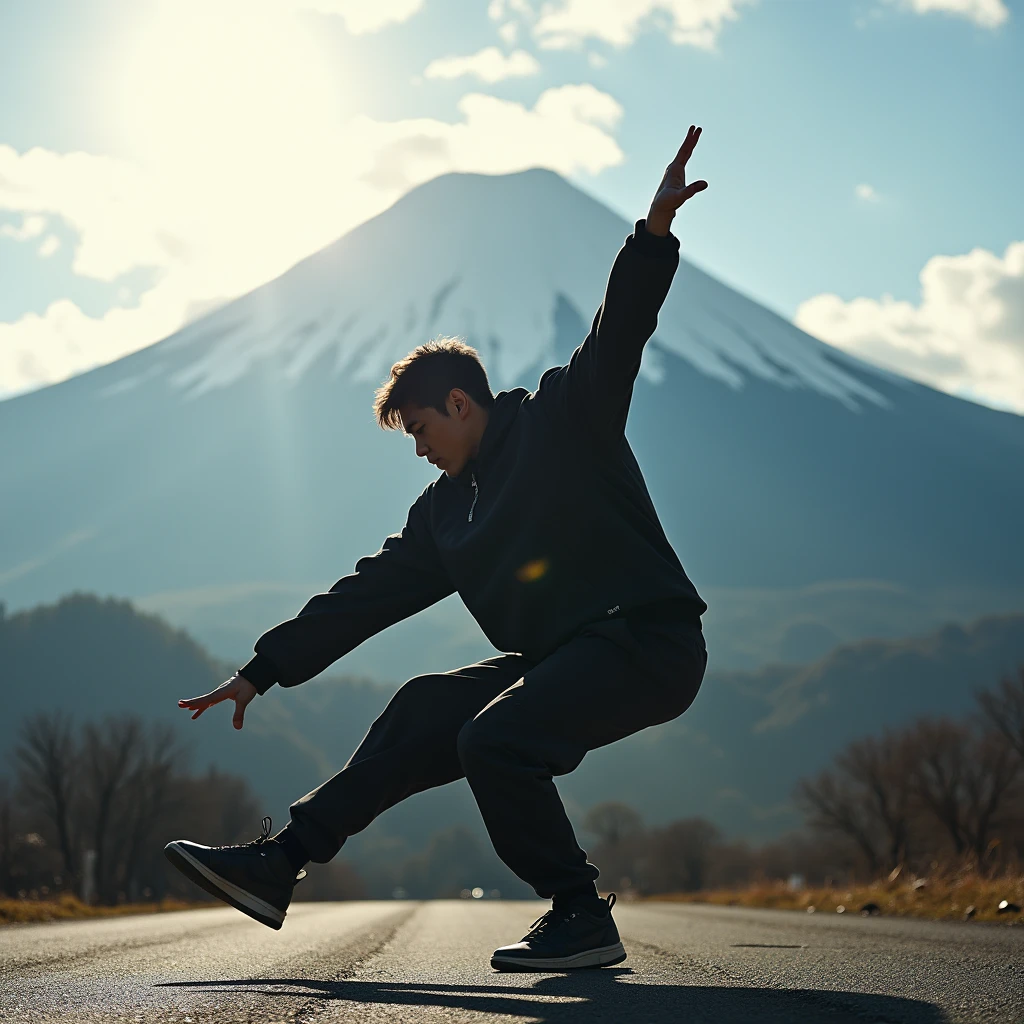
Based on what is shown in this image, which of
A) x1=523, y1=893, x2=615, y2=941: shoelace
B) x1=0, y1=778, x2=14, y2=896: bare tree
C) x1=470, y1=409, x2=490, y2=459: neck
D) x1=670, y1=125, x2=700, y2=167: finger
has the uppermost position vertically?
x1=670, y1=125, x2=700, y2=167: finger

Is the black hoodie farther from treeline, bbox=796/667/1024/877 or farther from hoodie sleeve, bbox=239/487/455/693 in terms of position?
treeline, bbox=796/667/1024/877

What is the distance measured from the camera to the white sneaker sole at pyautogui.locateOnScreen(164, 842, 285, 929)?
11.3 feet

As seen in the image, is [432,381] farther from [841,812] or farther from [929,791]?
[841,812]

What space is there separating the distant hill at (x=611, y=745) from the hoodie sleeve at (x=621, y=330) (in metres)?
89.0

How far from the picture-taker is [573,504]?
346 cm

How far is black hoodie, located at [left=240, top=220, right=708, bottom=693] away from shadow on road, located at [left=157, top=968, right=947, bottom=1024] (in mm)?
901

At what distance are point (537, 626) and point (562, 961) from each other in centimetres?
80

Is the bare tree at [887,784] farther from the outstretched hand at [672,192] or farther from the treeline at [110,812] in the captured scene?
the outstretched hand at [672,192]

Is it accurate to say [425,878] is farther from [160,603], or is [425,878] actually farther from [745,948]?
[160,603]

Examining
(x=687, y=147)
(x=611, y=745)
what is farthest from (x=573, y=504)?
(x=611, y=745)

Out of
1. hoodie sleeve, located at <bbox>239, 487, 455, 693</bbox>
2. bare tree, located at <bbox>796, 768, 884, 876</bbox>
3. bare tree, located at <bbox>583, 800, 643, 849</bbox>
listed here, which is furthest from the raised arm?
bare tree, located at <bbox>583, 800, 643, 849</bbox>

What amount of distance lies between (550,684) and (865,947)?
153 cm

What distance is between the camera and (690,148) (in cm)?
332

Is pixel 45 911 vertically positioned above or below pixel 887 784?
above
